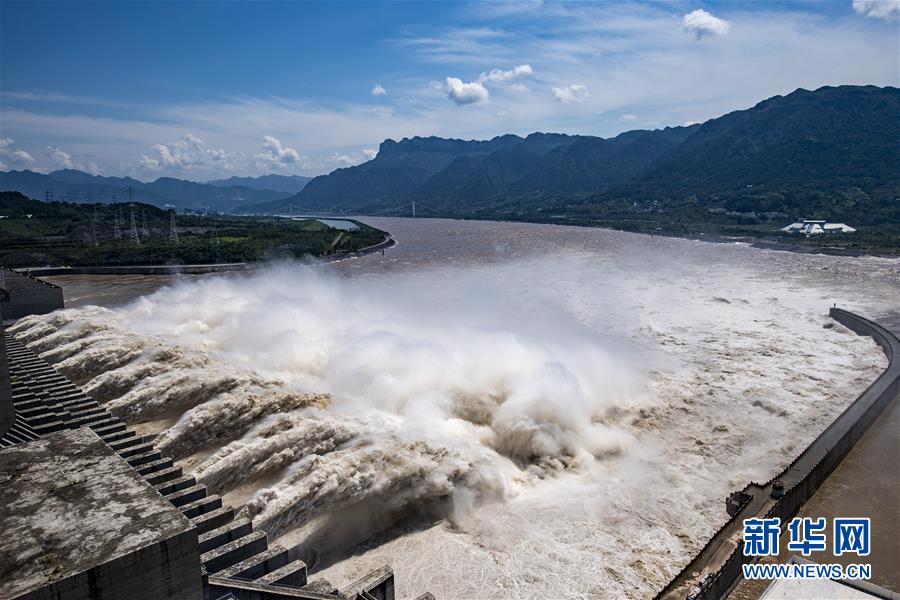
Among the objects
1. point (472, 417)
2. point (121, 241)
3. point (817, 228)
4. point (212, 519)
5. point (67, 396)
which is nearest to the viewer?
point (212, 519)

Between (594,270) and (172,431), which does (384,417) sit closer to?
(172,431)

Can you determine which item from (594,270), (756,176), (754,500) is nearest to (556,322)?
(754,500)

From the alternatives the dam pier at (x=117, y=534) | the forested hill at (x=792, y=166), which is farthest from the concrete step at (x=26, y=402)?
the forested hill at (x=792, y=166)

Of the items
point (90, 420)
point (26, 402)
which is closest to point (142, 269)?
point (26, 402)

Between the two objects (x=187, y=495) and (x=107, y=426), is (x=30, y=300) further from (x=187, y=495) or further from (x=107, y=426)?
(x=187, y=495)

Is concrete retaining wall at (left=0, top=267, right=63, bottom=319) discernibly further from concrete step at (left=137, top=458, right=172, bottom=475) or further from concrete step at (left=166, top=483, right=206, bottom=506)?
concrete step at (left=166, top=483, right=206, bottom=506)

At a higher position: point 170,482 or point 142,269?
point 170,482

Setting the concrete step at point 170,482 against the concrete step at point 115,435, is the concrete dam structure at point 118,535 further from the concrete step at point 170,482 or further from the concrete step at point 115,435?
the concrete step at point 115,435
